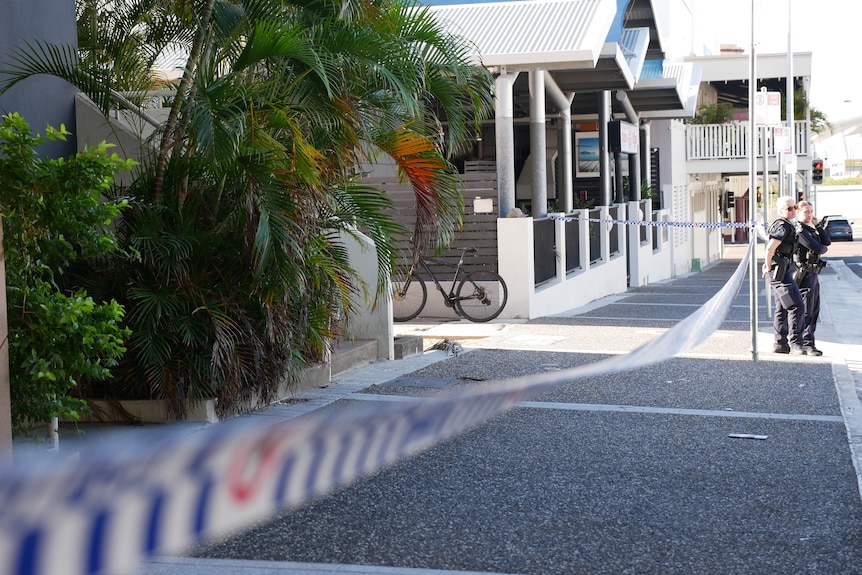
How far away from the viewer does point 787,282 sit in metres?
11.5

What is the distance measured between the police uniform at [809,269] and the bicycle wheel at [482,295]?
14.4 feet

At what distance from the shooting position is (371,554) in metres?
4.89

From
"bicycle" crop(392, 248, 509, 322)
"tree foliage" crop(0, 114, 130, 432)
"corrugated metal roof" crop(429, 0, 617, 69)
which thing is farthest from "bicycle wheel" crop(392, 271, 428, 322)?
"tree foliage" crop(0, 114, 130, 432)

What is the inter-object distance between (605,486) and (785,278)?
6101 millimetres

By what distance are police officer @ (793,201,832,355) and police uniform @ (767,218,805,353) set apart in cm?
7

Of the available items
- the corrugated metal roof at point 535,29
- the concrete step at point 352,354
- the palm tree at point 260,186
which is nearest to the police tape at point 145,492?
the palm tree at point 260,186

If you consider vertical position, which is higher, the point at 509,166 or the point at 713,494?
the point at 509,166

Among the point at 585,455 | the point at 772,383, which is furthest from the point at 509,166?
the point at 585,455

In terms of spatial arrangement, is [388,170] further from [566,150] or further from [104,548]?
[104,548]

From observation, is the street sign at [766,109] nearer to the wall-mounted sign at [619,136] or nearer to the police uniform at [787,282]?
the police uniform at [787,282]

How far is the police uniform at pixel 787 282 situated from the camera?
37.4 ft

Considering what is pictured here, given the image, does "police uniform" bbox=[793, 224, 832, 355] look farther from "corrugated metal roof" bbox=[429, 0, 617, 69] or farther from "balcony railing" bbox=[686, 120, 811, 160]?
"balcony railing" bbox=[686, 120, 811, 160]

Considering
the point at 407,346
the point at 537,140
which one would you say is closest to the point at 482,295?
the point at 407,346

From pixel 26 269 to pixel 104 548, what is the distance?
441 cm
